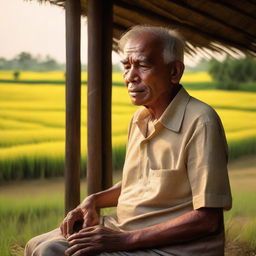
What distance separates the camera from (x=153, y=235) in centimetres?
192

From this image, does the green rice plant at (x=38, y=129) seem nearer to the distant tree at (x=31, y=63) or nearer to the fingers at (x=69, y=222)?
the distant tree at (x=31, y=63)

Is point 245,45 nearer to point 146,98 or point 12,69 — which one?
point 12,69

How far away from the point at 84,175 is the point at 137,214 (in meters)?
1.61

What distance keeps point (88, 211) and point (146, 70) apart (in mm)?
568

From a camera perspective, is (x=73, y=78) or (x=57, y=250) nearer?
(x=57, y=250)

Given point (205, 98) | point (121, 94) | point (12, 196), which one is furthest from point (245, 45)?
point (12, 196)

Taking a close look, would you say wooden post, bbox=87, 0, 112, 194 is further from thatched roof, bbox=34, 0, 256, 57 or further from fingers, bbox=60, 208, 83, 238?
fingers, bbox=60, 208, 83, 238

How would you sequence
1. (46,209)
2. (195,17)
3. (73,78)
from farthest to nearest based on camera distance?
1. (46,209)
2. (195,17)
3. (73,78)

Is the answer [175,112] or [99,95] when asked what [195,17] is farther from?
[175,112]

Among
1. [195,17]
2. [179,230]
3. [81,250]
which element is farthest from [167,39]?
[195,17]

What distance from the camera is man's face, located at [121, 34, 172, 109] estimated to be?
1982 millimetres

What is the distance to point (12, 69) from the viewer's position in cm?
367

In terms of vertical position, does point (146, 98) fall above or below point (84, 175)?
above

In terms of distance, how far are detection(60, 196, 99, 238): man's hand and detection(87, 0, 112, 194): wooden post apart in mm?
872
